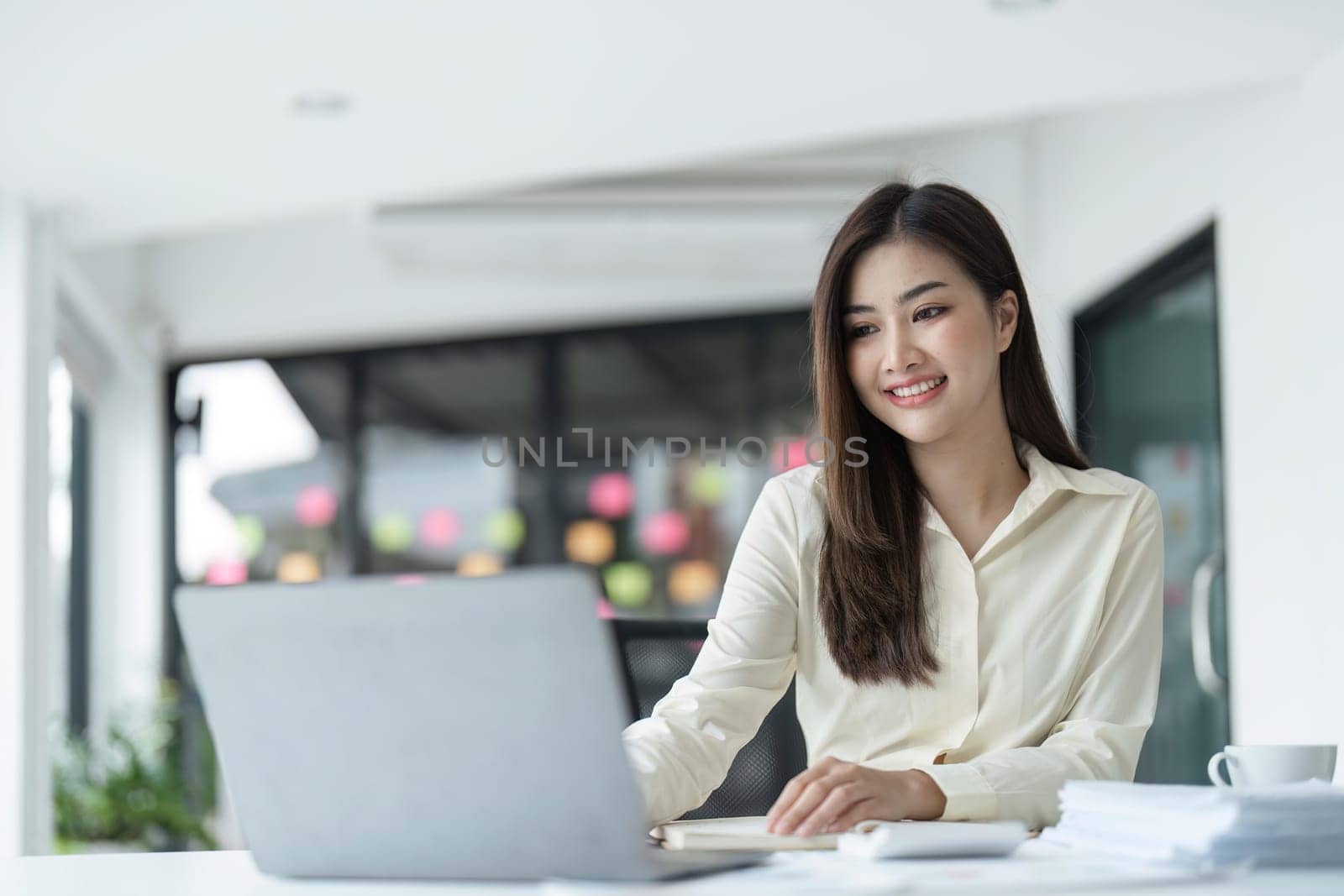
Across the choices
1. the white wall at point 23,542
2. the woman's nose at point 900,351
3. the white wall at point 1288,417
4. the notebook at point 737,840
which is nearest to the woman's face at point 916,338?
the woman's nose at point 900,351

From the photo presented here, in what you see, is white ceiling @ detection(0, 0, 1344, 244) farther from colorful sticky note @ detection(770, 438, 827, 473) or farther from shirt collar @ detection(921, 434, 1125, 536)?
colorful sticky note @ detection(770, 438, 827, 473)

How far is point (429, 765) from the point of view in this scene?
994 mm

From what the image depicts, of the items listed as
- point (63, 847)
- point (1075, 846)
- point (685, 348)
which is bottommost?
point (63, 847)

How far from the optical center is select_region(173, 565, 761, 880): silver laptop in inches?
37.0

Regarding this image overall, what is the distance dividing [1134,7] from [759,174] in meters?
2.52

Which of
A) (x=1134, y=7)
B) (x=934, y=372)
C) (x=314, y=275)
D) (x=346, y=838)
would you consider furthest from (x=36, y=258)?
(x=346, y=838)

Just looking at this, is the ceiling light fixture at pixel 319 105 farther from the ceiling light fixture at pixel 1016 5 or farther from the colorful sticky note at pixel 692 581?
the colorful sticky note at pixel 692 581

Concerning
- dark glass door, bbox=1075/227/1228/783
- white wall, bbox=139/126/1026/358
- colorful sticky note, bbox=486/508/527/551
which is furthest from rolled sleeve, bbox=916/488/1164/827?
colorful sticky note, bbox=486/508/527/551

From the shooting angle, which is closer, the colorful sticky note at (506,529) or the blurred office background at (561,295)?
the blurred office background at (561,295)

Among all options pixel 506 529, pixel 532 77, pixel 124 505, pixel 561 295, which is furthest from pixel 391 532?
pixel 532 77

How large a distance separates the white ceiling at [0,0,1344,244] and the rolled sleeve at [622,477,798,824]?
1.63 m

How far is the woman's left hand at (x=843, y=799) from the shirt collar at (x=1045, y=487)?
1.50ft

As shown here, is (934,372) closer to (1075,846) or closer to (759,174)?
(1075,846)

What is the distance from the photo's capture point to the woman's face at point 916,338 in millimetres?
1711
